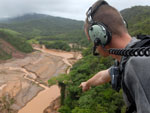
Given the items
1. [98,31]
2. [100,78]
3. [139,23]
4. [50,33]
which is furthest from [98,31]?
[50,33]

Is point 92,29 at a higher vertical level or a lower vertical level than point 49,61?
higher

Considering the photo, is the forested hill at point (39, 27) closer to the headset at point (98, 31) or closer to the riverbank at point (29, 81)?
the riverbank at point (29, 81)

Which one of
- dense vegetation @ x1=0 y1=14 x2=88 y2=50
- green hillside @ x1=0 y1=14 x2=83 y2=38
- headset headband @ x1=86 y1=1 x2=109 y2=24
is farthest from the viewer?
green hillside @ x1=0 y1=14 x2=83 y2=38

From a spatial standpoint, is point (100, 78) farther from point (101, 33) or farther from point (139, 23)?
point (139, 23)

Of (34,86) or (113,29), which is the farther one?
(34,86)

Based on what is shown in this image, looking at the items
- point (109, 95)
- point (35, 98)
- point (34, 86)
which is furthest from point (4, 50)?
point (109, 95)

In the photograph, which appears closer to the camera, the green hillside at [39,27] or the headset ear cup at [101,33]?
the headset ear cup at [101,33]

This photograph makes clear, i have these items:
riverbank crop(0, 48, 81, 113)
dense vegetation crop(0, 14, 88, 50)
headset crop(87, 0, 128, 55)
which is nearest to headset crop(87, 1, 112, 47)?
headset crop(87, 0, 128, 55)

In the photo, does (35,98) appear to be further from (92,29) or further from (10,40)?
(10,40)

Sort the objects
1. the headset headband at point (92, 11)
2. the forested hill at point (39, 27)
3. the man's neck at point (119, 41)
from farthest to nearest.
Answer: the forested hill at point (39, 27) < the headset headband at point (92, 11) < the man's neck at point (119, 41)

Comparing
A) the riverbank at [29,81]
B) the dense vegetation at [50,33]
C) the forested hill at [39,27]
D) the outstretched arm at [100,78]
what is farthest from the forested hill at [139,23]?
the forested hill at [39,27]

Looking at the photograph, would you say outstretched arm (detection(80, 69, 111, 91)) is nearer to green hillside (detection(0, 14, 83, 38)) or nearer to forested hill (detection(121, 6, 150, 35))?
forested hill (detection(121, 6, 150, 35))
